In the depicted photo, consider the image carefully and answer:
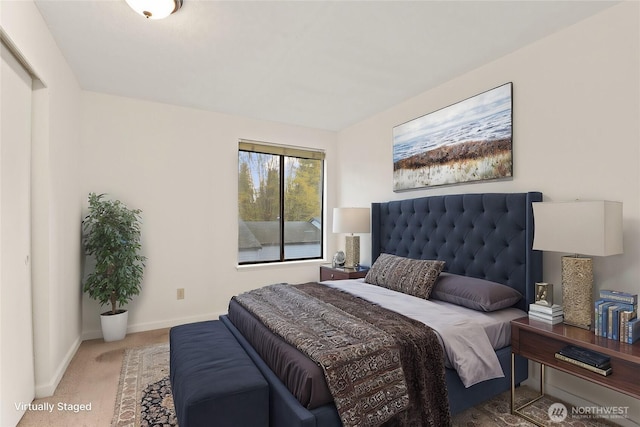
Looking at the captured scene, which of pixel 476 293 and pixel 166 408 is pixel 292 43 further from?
pixel 166 408

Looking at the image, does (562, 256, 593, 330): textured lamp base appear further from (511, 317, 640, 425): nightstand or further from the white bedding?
the white bedding

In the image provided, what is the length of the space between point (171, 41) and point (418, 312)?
2.65 m

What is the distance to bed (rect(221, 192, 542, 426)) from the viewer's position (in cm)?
155

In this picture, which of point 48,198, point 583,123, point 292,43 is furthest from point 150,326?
point 583,123

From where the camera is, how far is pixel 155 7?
1.97 m

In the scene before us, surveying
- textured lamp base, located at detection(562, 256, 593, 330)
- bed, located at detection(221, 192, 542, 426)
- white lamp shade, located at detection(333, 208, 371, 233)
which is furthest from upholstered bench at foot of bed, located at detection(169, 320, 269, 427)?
white lamp shade, located at detection(333, 208, 371, 233)

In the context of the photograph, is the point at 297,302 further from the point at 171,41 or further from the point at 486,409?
the point at 171,41

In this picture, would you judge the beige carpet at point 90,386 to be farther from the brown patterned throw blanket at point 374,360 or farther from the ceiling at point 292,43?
the ceiling at point 292,43

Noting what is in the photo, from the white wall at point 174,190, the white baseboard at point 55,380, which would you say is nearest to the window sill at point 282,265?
the white wall at point 174,190

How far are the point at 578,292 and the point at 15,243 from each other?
11.3 feet

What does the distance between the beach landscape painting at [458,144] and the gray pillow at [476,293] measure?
90 centimetres

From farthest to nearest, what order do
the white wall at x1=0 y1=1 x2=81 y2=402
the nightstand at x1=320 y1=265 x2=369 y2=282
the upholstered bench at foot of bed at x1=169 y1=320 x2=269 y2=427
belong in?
the nightstand at x1=320 y1=265 x2=369 y2=282, the white wall at x1=0 y1=1 x2=81 y2=402, the upholstered bench at foot of bed at x1=169 y1=320 x2=269 y2=427

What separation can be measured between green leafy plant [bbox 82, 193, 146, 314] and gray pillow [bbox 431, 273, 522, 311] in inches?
115

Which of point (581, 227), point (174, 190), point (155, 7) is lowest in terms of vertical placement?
point (581, 227)
